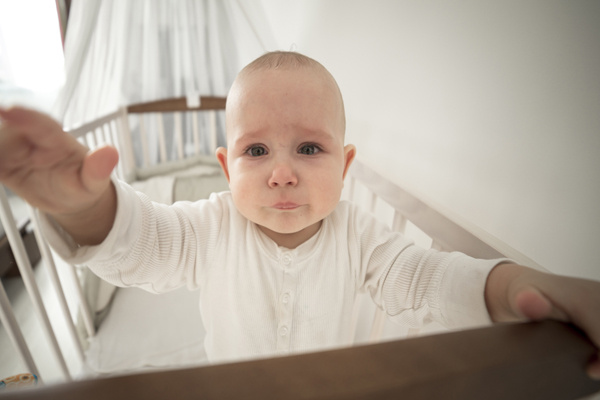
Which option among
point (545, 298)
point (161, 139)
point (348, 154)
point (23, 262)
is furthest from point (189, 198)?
point (545, 298)

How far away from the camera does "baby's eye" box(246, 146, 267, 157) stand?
541mm

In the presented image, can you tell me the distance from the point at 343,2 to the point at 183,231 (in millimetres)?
884

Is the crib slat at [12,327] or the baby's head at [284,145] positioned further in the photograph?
the crib slat at [12,327]

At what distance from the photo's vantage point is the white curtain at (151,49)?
1239 millimetres

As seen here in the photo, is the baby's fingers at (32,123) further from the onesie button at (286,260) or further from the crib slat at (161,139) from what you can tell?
the crib slat at (161,139)

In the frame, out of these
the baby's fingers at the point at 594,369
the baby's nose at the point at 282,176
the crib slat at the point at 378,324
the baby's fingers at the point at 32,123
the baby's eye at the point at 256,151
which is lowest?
the crib slat at the point at 378,324

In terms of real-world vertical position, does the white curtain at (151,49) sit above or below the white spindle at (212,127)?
above

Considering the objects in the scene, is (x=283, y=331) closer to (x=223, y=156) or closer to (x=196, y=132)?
(x=223, y=156)

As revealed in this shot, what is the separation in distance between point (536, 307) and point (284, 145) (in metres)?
0.39

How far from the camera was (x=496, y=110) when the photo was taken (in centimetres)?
60

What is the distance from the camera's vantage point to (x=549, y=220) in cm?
53

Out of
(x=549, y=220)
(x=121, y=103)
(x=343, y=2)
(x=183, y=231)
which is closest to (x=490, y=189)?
(x=549, y=220)

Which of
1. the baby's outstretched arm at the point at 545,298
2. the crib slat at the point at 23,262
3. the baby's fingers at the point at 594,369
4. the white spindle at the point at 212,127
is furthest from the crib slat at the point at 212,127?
the baby's fingers at the point at 594,369

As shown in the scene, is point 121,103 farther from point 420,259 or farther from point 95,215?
point 420,259
